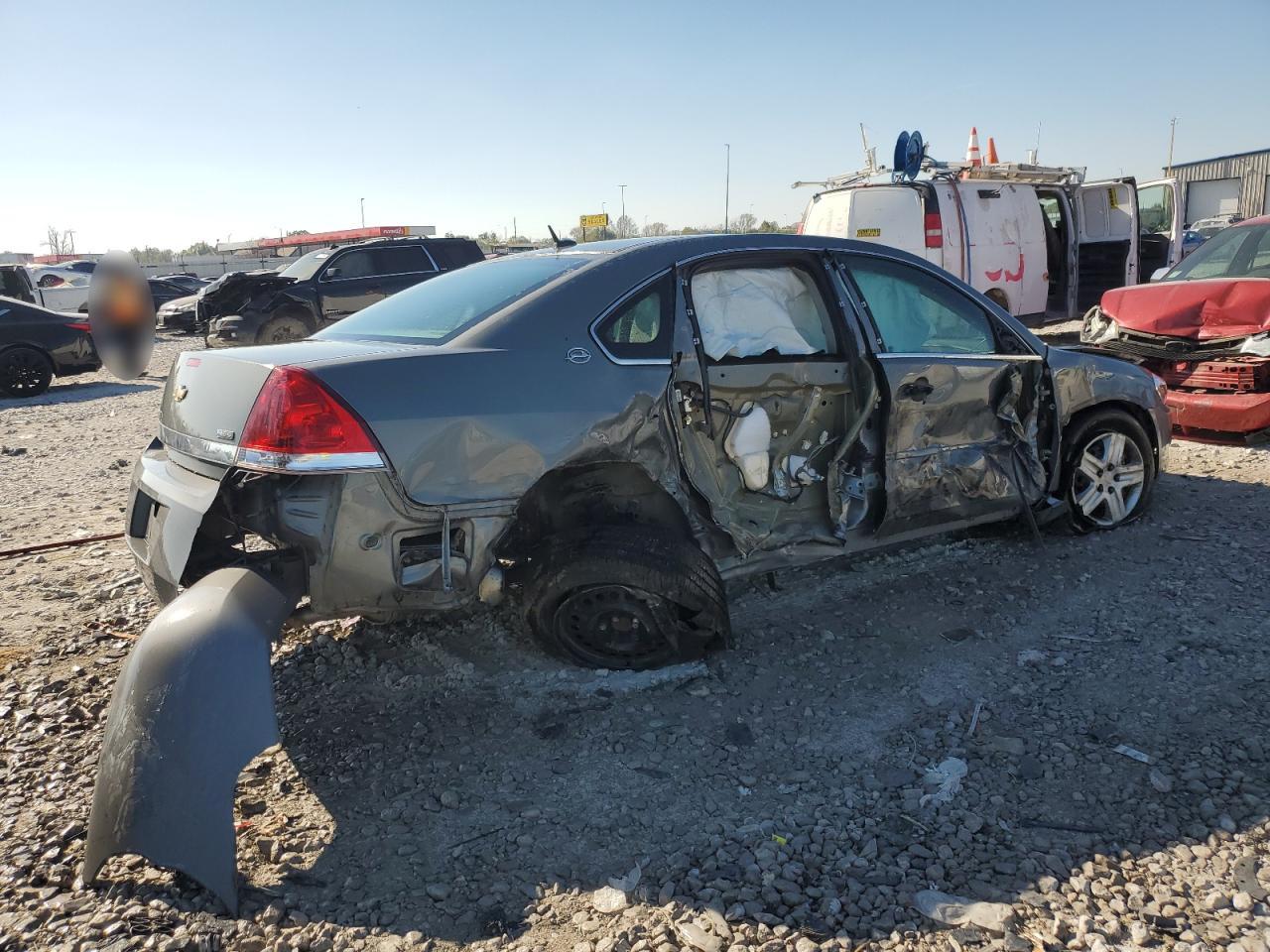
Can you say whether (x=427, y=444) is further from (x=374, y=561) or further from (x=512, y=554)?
(x=512, y=554)

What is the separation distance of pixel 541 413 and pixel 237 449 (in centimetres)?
98

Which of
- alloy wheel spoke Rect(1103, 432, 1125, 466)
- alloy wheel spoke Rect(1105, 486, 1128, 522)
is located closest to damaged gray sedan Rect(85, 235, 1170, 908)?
alloy wheel spoke Rect(1103, 432, 1125, 466)

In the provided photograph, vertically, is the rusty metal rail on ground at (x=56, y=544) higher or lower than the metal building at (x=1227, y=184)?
lower

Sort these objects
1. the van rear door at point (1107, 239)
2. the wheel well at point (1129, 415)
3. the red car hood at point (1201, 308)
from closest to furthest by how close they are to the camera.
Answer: the wheel well at point (1129, 415), the red car hood at point (1201, 308), the van rear door at point (1107, 239)

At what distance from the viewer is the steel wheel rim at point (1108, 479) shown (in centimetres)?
483

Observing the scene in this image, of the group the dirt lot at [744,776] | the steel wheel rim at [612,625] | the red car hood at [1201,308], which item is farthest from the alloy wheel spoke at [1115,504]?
the steel wheel rim at [612,625]

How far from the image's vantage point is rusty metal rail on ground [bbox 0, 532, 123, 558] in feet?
16.2

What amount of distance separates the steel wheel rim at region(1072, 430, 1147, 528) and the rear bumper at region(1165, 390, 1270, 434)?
181cm

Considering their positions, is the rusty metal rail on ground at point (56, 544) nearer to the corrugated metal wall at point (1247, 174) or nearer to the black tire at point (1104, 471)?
the black tire at point (1104, 471)

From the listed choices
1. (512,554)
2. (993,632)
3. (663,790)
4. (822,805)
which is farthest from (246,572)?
(993,632)

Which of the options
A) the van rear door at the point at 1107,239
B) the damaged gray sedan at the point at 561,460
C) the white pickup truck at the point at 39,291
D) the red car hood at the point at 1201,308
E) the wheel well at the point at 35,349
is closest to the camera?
the damaged gray sedan at the point at 561,460

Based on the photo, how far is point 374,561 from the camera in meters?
2.88

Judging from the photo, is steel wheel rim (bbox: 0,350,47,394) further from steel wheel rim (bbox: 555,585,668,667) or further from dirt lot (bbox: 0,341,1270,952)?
steel wheel rim (bbox: 555,585,668,667)

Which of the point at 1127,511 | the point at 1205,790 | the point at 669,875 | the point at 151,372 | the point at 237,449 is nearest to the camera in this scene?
the point at 669,875
